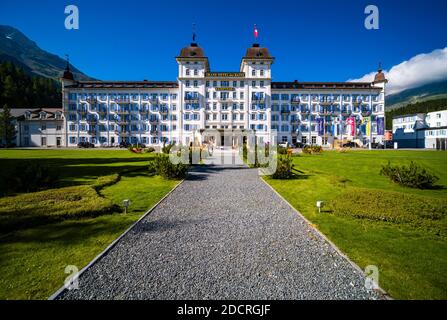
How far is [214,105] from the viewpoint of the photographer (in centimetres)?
6100

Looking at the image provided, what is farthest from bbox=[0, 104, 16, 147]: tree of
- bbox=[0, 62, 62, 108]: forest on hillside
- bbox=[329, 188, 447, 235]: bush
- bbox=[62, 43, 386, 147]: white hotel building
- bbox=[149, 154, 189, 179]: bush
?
bbox=[329, 188, 447, 235]: bush

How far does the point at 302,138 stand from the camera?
66812 mm

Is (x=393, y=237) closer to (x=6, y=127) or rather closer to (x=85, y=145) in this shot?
(x=85, y=145)

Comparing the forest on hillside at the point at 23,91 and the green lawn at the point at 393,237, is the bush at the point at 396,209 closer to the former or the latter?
the green lawn at the point at 393,237

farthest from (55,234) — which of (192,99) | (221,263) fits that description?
(192,99)

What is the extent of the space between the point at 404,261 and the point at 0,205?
41.1 feet

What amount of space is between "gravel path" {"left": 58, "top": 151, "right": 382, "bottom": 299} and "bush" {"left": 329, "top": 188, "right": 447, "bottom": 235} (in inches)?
87.3

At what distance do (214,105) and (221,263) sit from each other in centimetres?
5858

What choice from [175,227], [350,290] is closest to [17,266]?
[175,227]

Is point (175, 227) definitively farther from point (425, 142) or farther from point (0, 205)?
point (425, 142)

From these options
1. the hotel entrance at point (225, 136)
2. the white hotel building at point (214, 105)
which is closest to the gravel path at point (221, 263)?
the hotel entrance at point (225, 136)

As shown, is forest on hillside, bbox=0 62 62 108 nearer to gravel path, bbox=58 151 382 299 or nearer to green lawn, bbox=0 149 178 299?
green lawn, bbox=0 149 178 299

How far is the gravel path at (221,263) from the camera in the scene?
3988 millimetres

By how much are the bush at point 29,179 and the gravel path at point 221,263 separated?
7.46m
